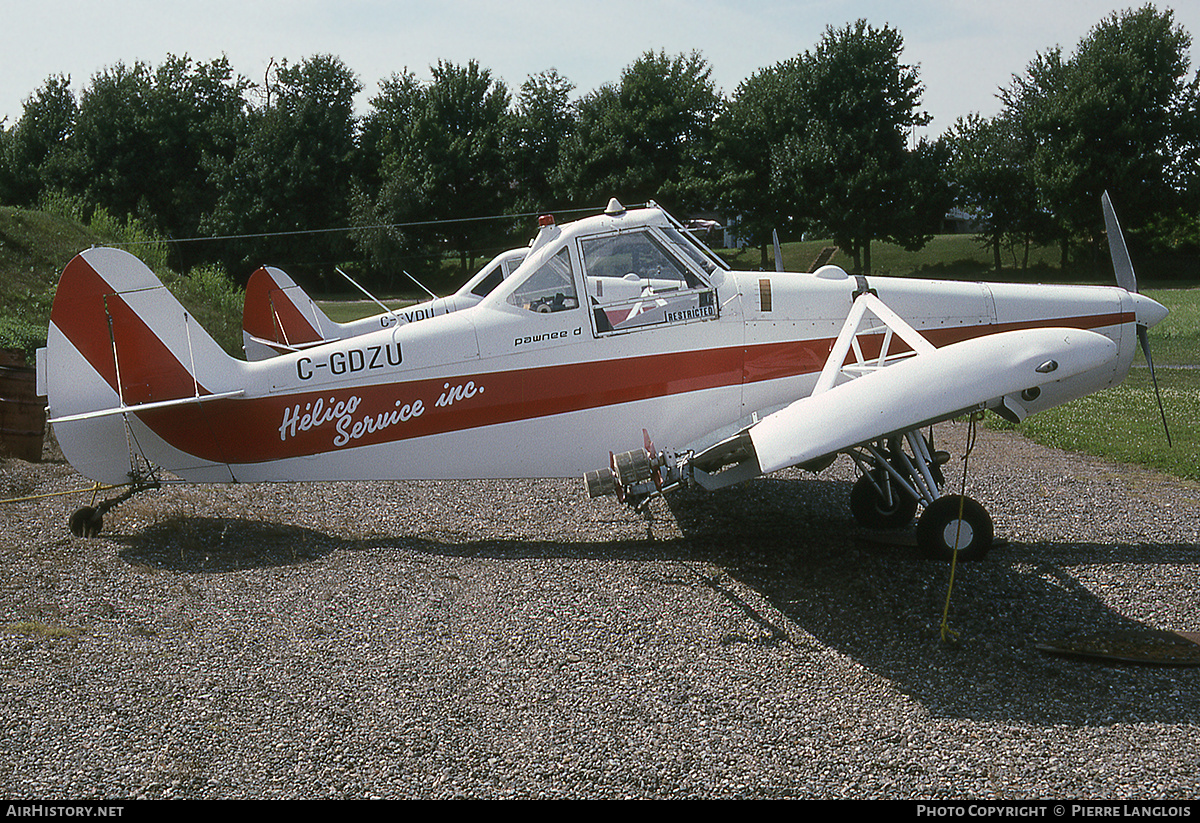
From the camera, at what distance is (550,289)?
800 centimetres

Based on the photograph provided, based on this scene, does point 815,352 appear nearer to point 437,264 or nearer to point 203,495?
point 203,495

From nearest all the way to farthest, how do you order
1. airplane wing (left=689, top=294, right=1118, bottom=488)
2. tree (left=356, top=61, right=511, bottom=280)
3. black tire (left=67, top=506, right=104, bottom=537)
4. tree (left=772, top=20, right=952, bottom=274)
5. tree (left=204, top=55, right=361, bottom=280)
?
1. airplane wing (left=689, top=294, right=1118, bottom=488)
2. black tire (left=67, top=506, right=104, bottom=537)
3. tree (left=772, top=20, right=952, bottom=274)
4. tree (left=356, top=61, right=511, bottom=280)
5. tree (left=204, top=55, right=361, bottom=280)

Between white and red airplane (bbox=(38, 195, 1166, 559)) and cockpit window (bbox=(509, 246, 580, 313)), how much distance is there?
0.01 metres

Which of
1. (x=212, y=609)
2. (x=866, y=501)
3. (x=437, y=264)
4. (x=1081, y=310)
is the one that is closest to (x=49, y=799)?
(x=212, y=609)

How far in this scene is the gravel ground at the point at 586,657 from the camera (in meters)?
4.33

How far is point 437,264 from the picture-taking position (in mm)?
48969

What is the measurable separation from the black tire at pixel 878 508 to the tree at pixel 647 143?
3812 cm

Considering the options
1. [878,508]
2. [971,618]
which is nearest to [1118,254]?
[878,508]

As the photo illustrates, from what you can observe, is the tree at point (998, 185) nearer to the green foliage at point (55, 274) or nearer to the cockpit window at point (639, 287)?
the green foliage at point (55, 274)

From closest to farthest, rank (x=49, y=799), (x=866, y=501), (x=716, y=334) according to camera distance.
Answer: (x=49, y=799), (x=716, y=334), (x=866, y=501)

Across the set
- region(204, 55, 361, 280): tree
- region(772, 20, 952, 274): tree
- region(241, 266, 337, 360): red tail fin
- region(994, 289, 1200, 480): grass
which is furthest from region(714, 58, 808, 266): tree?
region(241, 266, 337, 360): red tail fin

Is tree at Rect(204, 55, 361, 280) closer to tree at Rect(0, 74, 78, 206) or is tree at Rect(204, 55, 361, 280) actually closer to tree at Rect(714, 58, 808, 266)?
tree at Rect(0, 74, 78, 206)

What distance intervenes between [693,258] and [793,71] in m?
43.3

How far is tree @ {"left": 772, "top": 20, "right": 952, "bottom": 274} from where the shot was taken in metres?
41.3
